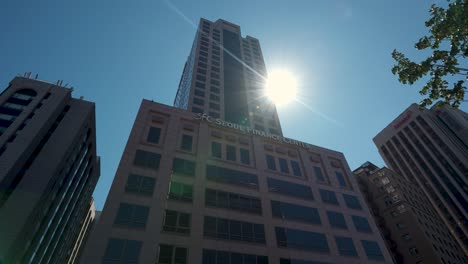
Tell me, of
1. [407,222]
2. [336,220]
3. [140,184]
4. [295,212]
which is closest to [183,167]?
[140,184]

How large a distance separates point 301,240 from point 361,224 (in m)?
12.3

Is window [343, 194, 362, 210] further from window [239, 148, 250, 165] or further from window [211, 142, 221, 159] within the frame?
window [211, 142, 221, 159]

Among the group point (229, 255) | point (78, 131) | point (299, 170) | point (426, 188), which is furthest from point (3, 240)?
point (426, 188)

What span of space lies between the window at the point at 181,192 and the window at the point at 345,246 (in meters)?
20.1

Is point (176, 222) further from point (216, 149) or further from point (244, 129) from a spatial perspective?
point (244, 129)

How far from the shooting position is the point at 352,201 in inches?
1608

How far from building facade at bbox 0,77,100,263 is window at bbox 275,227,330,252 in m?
38.8

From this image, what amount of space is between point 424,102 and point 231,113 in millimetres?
51432

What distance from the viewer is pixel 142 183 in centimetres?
2908

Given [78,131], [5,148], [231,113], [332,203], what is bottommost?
[332,203]

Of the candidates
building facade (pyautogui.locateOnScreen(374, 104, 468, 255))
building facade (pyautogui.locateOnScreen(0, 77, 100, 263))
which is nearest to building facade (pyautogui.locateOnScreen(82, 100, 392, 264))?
building facade (pyautogui.locateOnScreen(0, 77, 100, 263))

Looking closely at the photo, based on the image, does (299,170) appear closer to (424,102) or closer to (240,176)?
(240,176)

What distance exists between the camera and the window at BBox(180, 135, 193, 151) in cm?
3562

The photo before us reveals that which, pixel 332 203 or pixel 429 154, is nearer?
pixel 332 203
